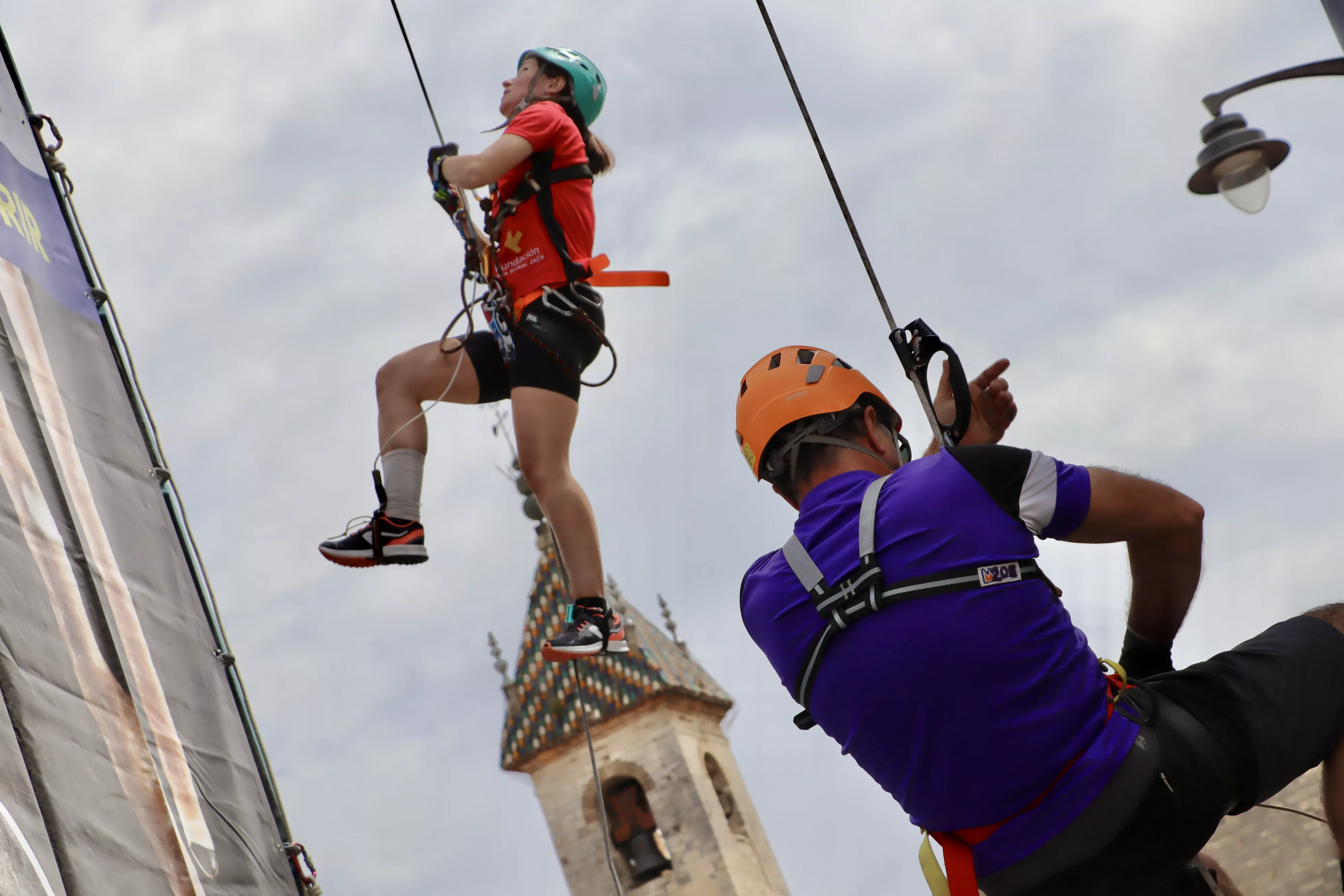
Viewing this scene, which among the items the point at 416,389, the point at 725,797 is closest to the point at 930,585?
the point at 416,389

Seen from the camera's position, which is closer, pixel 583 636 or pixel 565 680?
pixel 583 636

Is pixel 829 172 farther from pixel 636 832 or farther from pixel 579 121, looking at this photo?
pixel 636 832

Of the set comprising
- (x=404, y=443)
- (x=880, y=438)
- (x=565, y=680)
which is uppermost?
(x=565, y=680)

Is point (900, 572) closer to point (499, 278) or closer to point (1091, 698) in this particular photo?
point (1091, 698)

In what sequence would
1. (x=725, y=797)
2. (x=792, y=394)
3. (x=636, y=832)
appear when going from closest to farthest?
(x=792, y=394) → (x=636, y=832) → (x=725, y=797)

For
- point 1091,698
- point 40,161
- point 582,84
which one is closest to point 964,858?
point 1091,698

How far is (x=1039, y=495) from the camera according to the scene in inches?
116

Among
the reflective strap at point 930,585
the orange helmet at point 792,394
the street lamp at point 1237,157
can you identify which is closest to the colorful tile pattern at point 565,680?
the street lamp at point 1237,157

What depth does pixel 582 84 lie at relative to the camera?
17.3 feet

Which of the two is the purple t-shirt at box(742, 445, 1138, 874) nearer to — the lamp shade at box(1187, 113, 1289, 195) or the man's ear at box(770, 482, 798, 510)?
the man's ear at box(770, 482, 798, 510)

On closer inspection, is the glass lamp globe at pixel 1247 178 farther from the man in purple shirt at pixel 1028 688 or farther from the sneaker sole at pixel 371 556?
the sneaker sole at pixel 371 556

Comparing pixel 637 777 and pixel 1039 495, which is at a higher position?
pixel 637 777

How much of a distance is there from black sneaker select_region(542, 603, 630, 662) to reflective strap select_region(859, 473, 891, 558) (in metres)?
1.86

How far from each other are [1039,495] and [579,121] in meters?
2.80
